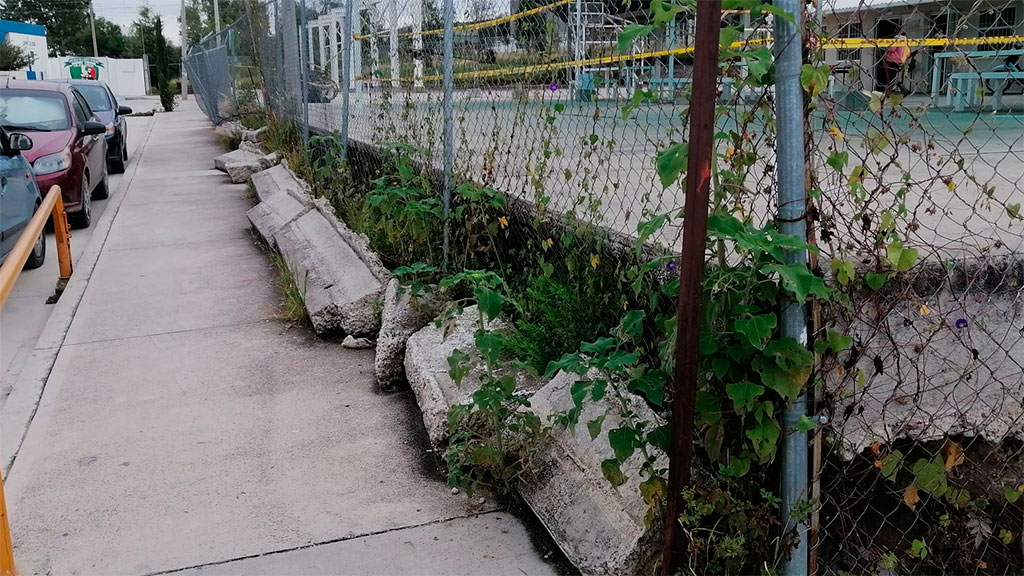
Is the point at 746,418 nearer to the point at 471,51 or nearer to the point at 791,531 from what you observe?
the point at 791,531

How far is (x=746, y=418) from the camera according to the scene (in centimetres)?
274

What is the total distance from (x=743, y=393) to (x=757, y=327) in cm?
20

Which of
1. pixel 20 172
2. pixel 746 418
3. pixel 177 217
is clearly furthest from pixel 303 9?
pixel 746 418

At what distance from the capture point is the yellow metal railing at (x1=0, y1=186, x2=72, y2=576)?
2969 millimetres

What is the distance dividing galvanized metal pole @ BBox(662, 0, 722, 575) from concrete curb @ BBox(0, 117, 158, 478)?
116 inches

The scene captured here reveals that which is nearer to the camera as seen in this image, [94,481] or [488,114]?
[94,481]

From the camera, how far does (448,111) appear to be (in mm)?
5488

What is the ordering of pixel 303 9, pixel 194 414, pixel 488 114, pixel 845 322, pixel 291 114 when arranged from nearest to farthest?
pixel 845 322 < pixel 194 414 < pixel 488 114 < pixel 303 9 < pixel 291 114

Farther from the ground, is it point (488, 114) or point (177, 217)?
point (488, 114)

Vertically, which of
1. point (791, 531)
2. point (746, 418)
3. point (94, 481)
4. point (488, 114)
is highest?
point (488, 114)

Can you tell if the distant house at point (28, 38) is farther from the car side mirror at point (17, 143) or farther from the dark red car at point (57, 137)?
the car side mirror at point (17, 143)

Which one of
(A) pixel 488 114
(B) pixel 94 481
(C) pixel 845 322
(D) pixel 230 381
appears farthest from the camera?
(A) pixel 488 114

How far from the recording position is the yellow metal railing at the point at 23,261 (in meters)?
2.97

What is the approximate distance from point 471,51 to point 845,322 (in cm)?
347
